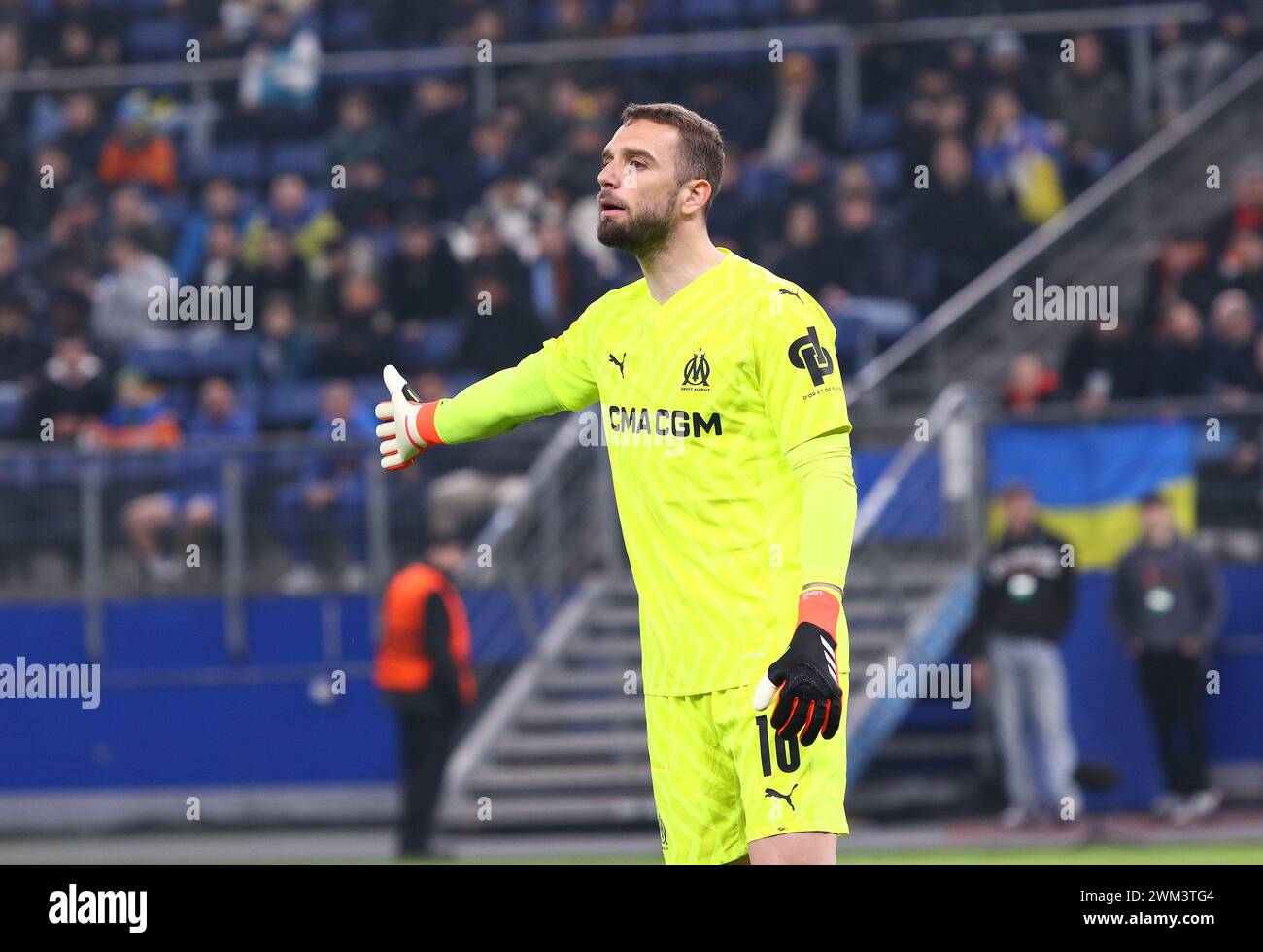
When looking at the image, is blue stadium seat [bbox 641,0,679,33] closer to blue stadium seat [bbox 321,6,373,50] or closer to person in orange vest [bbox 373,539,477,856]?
blue stadium seat [bbox 321,6,373,50]

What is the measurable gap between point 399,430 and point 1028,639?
8320mm

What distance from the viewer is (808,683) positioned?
5.02 metres

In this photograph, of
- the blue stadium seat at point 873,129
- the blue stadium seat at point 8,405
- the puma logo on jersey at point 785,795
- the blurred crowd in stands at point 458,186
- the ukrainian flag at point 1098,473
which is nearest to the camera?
the puma logo on jersey at point 785,795

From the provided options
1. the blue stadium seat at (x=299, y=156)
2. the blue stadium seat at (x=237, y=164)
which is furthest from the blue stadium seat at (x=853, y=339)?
the blue stadium seat at (x=237, y=164)

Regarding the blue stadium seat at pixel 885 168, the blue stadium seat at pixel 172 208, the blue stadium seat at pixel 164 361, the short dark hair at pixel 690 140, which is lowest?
the short dark hair at pixel 690 140

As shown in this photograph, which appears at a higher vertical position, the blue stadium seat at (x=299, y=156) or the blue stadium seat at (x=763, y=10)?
the blue stadium seat at (x=763, y=10)

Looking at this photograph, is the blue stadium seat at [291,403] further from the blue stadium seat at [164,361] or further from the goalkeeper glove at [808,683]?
the goalkeeper glove at [808,683]

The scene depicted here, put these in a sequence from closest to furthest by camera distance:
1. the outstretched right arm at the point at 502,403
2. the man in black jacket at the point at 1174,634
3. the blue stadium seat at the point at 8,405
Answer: the outstretched right arm at the point at 502,403, the man in black jacket at the point at 1174,634, the blue stadium seat at the point at 8,405

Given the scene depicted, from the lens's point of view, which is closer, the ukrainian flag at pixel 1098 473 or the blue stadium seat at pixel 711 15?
the ukrainian flag at pixel 1098 473

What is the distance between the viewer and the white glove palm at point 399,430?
20.2 feet

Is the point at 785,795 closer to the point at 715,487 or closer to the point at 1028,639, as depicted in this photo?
the point at 715,487

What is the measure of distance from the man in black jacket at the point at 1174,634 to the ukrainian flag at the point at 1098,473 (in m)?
0.16

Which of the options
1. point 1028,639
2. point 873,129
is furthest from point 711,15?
point 1028,639

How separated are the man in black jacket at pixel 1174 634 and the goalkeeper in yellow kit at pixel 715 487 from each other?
851 centimetres
